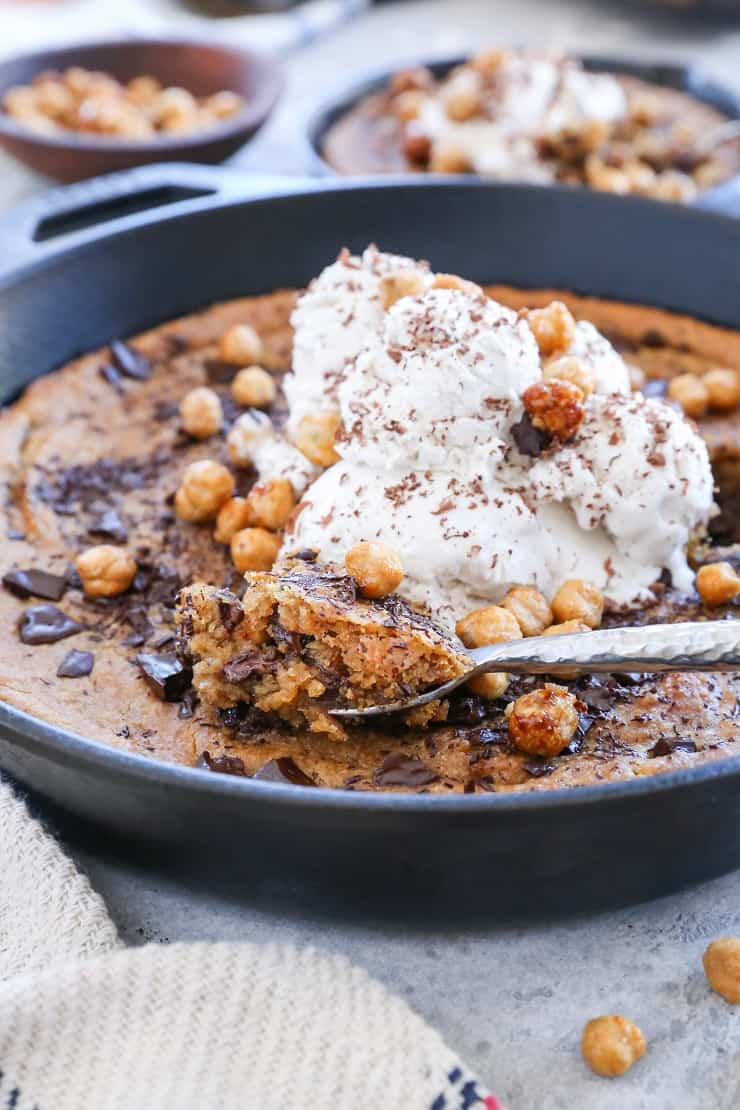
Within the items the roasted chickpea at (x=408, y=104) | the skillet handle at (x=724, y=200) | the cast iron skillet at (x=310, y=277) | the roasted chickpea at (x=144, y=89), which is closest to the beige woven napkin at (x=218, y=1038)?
the cast iron skillet at (x=310, y=277)

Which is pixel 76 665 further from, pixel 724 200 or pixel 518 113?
pixel 518 113

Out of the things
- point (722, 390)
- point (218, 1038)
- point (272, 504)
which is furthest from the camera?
point (722, 390)

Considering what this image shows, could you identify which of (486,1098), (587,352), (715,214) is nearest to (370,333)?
(587,352)

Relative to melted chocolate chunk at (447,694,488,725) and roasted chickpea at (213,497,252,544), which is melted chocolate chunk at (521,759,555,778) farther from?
roasted chickpea at (213,497,252,544)

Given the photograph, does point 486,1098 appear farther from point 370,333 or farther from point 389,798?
point 370,333

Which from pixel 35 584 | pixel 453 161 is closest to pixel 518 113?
pixel 453 161

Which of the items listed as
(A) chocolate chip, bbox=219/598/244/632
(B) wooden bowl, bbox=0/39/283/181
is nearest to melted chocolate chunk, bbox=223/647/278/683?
(A) chocolate chip, bbox=219/598/244/632
